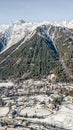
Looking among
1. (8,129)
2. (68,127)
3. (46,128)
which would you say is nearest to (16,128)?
(8,129)

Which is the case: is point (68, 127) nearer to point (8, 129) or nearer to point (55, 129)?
point (55, 129)

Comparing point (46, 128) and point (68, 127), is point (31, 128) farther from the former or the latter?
point (68, 127)

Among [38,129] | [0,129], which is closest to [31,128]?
[38,129]

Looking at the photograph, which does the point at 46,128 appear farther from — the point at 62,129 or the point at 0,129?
the point at 0,129

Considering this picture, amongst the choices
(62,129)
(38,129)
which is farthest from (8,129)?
(62,129)

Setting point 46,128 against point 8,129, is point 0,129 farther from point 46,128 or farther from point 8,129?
point 46,128
